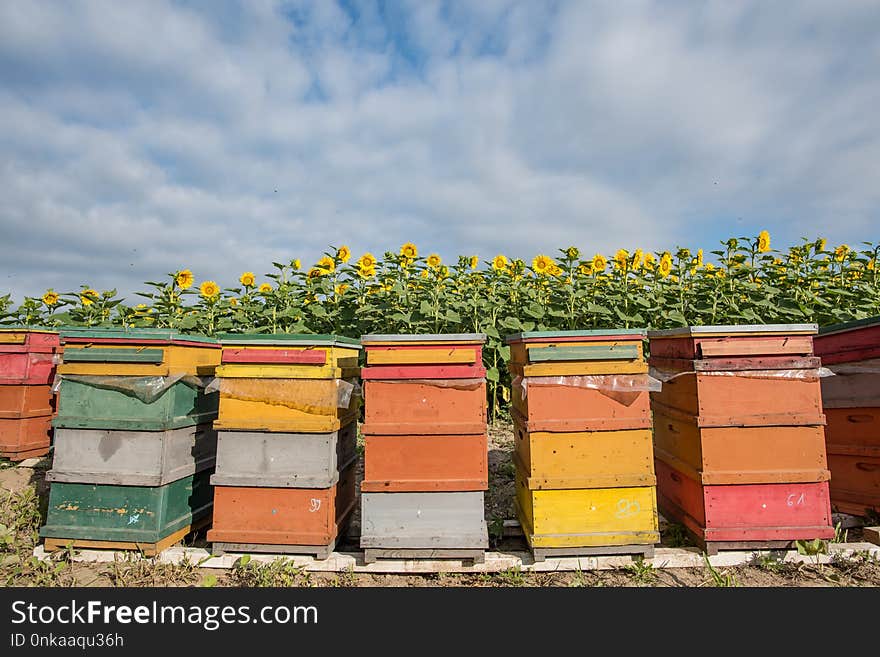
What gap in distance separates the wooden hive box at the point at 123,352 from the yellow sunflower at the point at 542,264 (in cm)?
461

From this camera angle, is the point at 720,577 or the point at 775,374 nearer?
the point at 720,577

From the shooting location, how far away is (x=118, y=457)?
3729 mm

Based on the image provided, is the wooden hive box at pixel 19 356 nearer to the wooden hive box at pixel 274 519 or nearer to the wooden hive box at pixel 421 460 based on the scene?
the wooden hive box at pixel 274 519

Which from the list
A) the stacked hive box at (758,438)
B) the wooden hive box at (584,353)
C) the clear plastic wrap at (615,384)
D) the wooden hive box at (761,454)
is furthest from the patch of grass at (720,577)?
the wooden hive box at (584,353)

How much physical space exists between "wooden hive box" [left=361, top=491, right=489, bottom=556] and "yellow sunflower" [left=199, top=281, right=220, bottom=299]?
482cm

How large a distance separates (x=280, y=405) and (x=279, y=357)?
341mm

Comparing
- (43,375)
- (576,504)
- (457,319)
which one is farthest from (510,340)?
(43,375)

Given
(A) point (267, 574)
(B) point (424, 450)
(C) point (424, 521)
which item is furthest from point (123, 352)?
(C) point (424, 521)

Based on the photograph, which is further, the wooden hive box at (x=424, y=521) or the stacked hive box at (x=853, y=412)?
the stacked hive box at (x=853, y=412)

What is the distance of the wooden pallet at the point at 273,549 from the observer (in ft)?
11.6

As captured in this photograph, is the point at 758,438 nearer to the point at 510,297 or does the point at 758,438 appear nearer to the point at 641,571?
the point at 641,571

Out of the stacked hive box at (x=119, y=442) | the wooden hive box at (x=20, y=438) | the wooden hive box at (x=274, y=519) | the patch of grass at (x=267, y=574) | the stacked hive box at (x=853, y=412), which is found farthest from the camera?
the wooden hive box at (x=20, y=438)

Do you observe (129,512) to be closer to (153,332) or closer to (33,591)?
(33,591)

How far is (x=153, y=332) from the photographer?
3789 millimetres
